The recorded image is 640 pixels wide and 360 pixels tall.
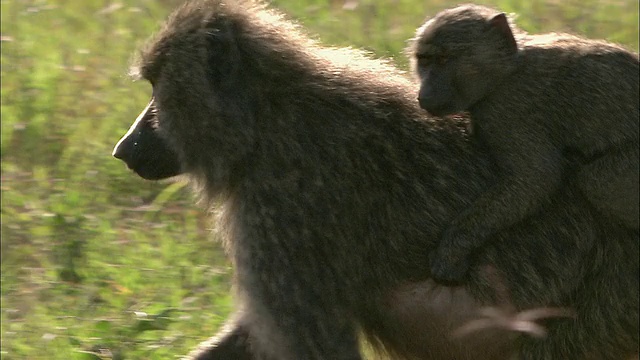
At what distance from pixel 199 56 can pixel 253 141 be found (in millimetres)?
306

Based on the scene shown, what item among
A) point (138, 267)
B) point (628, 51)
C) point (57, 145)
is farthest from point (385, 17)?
point (628, 51)

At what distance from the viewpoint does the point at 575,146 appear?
157 inches

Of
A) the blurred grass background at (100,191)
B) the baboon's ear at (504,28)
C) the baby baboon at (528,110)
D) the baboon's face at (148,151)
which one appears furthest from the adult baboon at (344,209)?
the blurred grass background at (100,191)

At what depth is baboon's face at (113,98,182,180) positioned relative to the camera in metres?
4.48

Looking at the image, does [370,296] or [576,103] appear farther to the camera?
[370,296]

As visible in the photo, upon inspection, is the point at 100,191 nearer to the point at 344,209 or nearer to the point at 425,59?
the point at 344,209

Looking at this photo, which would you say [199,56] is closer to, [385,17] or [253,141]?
[253,141]

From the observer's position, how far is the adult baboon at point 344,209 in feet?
13.5

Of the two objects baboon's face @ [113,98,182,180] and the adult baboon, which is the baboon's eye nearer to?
the adult baboon

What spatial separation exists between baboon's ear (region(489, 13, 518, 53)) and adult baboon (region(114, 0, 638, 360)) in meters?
0.34

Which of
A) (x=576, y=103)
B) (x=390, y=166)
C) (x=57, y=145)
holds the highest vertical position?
(x=576, y=103)

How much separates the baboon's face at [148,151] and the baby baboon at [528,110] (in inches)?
33.9

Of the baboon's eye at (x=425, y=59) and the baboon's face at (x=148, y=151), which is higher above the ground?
the baboon's eye at (x=425, y=59)

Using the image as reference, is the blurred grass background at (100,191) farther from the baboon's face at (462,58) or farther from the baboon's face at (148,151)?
the baboon's face at (462,58)
